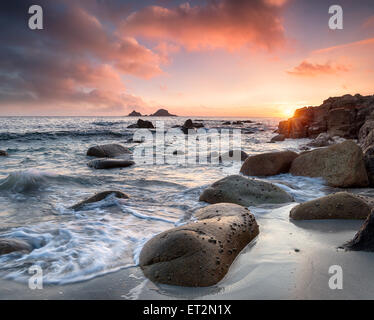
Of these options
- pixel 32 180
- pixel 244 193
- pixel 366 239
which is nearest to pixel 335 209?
pixel 366 239

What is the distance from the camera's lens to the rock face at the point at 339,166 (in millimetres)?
5766

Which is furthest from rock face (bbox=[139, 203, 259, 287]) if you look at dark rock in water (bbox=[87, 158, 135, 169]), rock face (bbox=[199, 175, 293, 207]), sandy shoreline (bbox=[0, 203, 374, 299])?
dark rock in water (bbox=[87, 158, 135, 169])

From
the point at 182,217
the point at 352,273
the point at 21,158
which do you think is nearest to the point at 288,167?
the point at 182,217

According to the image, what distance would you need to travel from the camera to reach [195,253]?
245 centimetres

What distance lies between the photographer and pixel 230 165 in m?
9.26

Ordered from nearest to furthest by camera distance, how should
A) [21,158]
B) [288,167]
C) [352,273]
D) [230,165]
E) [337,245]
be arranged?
[352,273]
[337,245]
[288,167]
[230,165]
[21,158]

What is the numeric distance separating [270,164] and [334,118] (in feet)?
50.0

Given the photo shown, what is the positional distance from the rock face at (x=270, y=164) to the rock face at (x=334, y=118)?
13156 millimetres

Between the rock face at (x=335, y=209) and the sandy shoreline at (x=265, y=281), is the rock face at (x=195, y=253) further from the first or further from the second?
the rock face at (x=335, y=209)

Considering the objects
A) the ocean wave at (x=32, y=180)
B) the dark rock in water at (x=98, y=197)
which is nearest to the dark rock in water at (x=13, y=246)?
the dark rock in water at (x=98, y=197)

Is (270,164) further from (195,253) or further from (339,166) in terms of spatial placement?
(195,253)

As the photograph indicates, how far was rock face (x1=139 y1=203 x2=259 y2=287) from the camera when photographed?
2.30m
